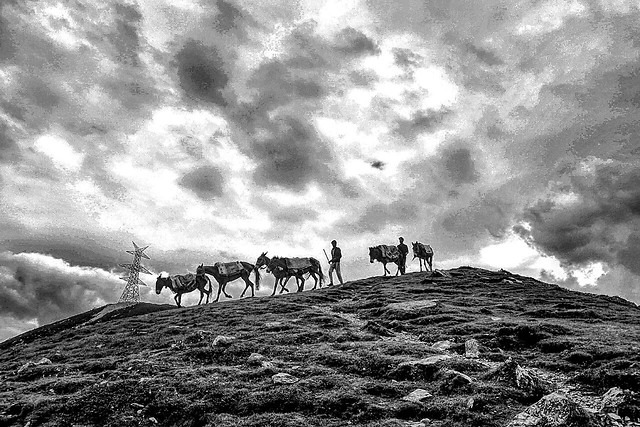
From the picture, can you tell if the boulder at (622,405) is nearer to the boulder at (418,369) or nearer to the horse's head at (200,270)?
the boulder at (418,369)

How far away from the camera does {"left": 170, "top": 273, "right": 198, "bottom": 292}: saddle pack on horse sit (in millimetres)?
41969

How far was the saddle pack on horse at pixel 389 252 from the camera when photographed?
160ft

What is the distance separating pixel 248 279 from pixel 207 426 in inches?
1326

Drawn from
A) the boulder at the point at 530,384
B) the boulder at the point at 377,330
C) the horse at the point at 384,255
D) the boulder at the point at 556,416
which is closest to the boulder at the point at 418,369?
the boulder at the point at 530,384

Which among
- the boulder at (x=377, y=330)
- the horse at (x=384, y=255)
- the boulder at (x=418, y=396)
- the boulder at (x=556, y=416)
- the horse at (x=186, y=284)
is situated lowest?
the boulder at (x=418, y=396)

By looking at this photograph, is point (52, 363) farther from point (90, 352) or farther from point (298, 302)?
point (298, 302)

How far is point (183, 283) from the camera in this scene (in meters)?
42.1

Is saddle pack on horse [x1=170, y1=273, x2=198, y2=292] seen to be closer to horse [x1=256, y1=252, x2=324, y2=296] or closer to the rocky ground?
horse [x1=256, y1=252, x2=324, y2=296]

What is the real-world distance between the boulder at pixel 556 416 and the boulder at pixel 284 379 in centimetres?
640

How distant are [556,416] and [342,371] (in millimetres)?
7159

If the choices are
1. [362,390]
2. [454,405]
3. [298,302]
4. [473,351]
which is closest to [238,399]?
[362,390]

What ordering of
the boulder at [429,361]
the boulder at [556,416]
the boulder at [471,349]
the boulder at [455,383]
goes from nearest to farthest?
the boulder at [556,416]
the boulder at [455,383]
the boulder at [429,361]
the boulder at [471,349]

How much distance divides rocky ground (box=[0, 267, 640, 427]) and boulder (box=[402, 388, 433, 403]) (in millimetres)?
50

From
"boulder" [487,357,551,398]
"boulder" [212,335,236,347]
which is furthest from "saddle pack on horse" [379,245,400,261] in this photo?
"boulder" [487,357,551,398]
